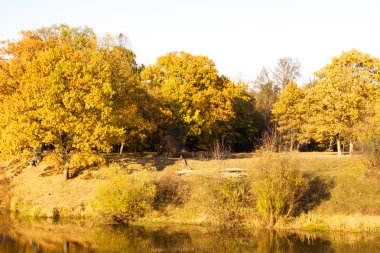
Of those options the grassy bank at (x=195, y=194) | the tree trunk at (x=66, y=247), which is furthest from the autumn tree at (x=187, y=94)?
the tree trunk at (x=66, y=247)

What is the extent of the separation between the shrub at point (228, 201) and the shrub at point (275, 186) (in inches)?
52.0

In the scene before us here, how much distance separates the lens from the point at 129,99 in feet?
173

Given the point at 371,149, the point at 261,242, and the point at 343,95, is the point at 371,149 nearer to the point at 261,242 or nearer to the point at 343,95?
the point at 343,95

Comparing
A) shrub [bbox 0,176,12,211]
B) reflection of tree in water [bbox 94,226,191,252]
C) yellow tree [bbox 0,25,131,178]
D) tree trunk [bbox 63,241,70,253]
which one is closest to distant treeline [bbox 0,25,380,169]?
yellow tree [bbox 0,25,131,178]

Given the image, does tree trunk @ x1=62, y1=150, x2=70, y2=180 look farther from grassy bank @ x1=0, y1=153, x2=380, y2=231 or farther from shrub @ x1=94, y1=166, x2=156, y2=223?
shrub @ x1=94, y1=166, x2=156, y2=223

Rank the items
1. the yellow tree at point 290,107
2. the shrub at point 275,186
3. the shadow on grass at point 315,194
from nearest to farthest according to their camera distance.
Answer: the shrub at point 275,186, the shadow on grass at point 315,194, the yellow tree at point 290,107

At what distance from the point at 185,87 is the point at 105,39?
11.8 meters

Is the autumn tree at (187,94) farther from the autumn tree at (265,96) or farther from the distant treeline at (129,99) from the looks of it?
the autumn tree at (265,96)

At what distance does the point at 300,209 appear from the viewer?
36.6 m

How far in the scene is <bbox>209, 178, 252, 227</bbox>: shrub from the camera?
35.7 metres

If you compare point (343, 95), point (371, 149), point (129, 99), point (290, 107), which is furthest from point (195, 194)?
point (290, 107)

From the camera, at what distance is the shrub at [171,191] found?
39219 millimetres

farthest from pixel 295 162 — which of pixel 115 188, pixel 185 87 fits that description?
A: pixel 185 87

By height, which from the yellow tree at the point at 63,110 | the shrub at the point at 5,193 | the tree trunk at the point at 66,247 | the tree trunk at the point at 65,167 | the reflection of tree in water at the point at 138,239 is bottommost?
the tree trunk at the point at 66,247
